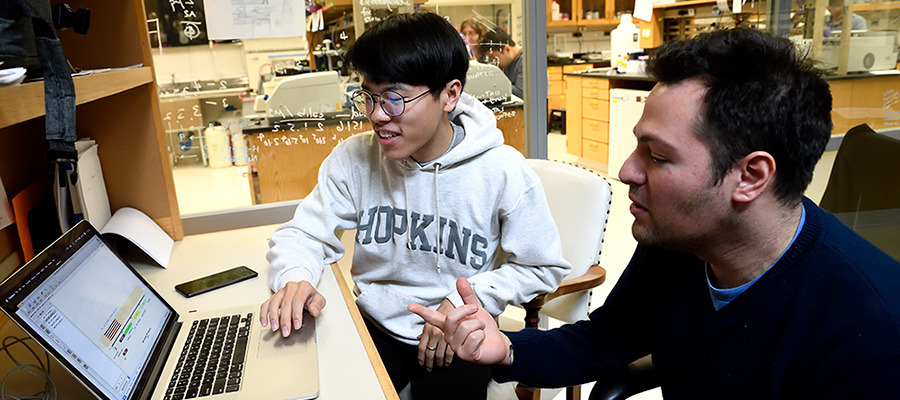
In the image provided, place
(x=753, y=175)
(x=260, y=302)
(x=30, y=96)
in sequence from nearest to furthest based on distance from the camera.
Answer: (x=30, y=96) → (x=753, y=175) → (x=260, y=302)

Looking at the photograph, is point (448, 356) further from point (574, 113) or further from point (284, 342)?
point (574, 113)

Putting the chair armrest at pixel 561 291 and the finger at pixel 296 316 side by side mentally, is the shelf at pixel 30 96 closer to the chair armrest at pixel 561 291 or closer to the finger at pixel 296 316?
the finger at pixel 296 316

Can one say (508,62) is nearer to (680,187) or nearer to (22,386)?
(680,187)

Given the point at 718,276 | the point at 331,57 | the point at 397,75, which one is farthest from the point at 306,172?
the point at 718,276

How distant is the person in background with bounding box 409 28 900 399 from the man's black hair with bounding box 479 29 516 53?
1.47 meters

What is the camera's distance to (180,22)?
194cm

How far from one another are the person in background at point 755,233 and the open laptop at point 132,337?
1.95 feet

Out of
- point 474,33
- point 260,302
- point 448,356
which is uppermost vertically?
point 474,33

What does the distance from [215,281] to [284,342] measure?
0.41m

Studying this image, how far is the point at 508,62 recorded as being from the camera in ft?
7.79

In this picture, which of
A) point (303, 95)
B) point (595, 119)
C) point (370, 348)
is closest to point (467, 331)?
point (370, 348)

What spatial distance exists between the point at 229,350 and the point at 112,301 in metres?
0.20

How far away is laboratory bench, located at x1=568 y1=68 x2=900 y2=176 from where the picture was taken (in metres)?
3.06

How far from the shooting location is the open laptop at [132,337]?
2.54 ft
